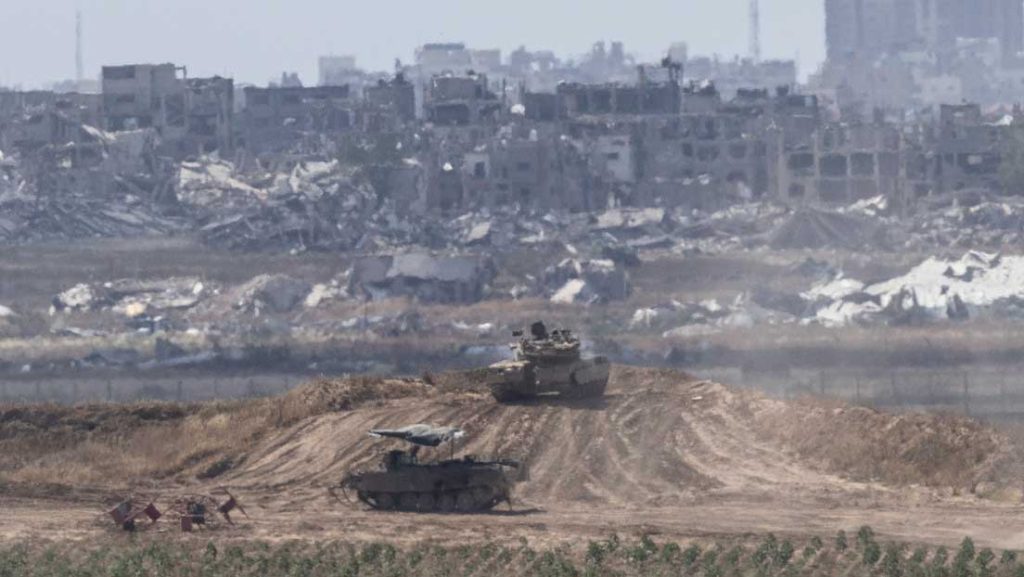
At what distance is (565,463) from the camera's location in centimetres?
3891

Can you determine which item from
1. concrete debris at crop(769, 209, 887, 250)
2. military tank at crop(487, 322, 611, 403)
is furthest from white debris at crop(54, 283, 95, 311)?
military tank at crop(487, 322, 611, 403)

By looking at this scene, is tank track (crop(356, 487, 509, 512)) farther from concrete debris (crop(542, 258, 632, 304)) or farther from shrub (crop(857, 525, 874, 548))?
concrete debris (crop(542, 258, 632, 304))

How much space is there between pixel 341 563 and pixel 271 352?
131 feet

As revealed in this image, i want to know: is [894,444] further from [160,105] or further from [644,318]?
[160,105]

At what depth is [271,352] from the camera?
70688 mm

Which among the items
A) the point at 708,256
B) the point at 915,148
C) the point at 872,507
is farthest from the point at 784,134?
the point at 872,507

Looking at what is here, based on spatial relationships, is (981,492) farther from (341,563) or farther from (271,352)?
(271,352)

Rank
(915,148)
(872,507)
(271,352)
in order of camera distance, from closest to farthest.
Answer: (872,507) < (271,352) < (915,148)

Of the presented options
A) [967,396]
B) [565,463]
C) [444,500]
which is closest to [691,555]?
[444,500]

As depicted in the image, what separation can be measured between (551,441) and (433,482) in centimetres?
535

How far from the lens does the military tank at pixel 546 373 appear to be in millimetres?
43562

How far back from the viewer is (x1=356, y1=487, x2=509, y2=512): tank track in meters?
35.3

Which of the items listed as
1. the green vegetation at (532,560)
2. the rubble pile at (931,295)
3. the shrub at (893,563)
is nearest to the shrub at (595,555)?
the green vegetation at (532,560)

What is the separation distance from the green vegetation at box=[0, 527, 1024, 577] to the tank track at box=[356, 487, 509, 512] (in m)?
3.18
